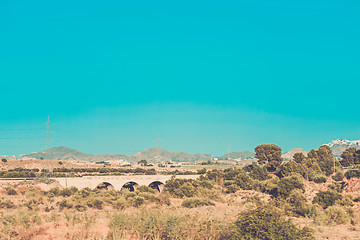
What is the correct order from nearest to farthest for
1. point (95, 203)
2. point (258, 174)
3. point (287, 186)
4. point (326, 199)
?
point (95, 203) < point (326, 199) < point (287, 186) < point (258, 174)

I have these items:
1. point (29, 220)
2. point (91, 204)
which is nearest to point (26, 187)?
point (91, 204)

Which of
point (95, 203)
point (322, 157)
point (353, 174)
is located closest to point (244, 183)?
point (353, 174)

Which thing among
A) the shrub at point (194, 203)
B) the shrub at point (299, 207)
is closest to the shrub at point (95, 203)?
the shrub at point (194, 203)

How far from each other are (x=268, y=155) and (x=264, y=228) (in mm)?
63366

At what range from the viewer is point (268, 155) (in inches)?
2741

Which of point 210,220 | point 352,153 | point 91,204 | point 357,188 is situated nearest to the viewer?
point 210,220

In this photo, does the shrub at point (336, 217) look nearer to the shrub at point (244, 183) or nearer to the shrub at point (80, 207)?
the shrub at point (80, 207)

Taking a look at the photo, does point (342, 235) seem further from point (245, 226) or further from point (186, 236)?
point (186, 236)

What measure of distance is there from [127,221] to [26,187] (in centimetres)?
4340

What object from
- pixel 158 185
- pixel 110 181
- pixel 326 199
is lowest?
pixel 158 185

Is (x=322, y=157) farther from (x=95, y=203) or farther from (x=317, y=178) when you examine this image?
(x=95, y=203)

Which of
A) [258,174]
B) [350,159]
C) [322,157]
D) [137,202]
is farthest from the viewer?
[350,159]

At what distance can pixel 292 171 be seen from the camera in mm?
53281

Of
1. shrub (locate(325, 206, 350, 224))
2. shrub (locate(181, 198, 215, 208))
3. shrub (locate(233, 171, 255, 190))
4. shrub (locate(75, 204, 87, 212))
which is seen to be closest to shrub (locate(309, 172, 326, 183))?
shrub (locate(233, 171, 255, 190))
